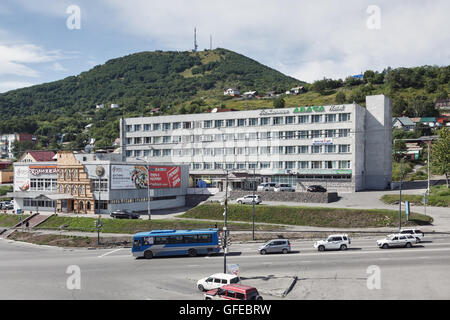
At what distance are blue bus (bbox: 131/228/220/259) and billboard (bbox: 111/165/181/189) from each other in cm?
3231

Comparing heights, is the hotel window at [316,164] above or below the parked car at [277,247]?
above

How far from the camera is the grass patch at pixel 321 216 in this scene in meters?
53.4

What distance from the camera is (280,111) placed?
283 feet

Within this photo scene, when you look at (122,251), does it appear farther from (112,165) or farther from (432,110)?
(432,110)

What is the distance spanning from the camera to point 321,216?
57.6 metres

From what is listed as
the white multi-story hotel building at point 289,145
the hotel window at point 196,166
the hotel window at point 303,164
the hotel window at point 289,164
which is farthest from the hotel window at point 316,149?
the hotel window at point 196,166

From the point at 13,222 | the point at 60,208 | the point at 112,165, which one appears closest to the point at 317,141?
the point at 112,165

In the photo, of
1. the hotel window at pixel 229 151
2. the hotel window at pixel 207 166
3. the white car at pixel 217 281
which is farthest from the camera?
the hotel window at pixel 207 166

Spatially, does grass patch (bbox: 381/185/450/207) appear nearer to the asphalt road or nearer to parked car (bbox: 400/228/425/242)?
the asphalt road

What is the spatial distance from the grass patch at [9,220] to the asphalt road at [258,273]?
90.5 feet

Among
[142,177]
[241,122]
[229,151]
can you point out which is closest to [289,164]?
[229,151]

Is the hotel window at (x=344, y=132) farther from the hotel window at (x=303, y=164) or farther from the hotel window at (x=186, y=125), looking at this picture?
the hotel window at (x=186, y=125)

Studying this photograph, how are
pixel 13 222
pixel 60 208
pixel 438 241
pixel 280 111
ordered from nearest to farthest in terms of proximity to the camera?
1. pixel 438 241
2. pixel 13 222
3. pixel 60 208
4. pixel 280 111
